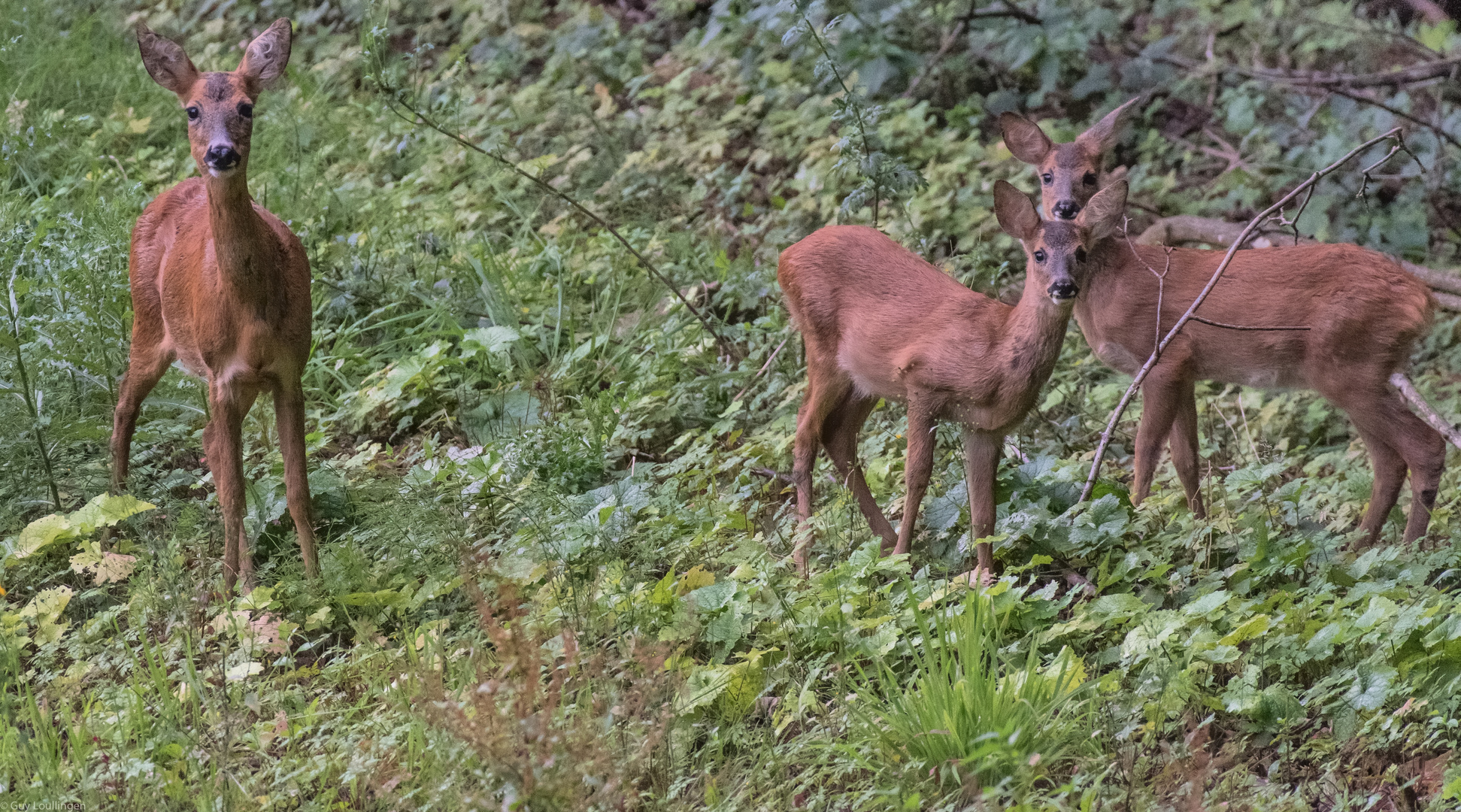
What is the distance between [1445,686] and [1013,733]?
119cm

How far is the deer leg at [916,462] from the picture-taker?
4.71 metres

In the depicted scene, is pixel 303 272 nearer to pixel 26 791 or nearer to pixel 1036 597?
pixel 26 791

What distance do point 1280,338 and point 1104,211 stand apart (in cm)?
85

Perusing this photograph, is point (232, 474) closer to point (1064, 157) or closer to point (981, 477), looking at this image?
point (981, 477)

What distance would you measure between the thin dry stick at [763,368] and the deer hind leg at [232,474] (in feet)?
7.03

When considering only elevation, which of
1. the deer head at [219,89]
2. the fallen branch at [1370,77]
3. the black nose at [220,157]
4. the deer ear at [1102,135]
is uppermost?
the deer head at [219,89]

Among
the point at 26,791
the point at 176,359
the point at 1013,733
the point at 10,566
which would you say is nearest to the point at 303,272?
the point at 176,359

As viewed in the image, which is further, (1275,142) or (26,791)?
(1275,142)

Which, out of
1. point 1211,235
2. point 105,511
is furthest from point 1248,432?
point 105,511

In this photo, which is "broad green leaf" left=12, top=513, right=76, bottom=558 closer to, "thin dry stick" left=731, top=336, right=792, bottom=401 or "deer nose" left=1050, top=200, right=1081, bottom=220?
"thin dry stick" left=731, top=336, right=792, bottom=401

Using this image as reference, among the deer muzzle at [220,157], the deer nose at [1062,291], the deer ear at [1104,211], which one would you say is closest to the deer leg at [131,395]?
the deer muzzle at [220,157]

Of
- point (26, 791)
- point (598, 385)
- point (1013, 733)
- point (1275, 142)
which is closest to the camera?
point (1013, 733)

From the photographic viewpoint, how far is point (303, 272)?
5082mm

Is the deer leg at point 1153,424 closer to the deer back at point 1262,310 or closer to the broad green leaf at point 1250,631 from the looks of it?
the deer back at point 1262,310
